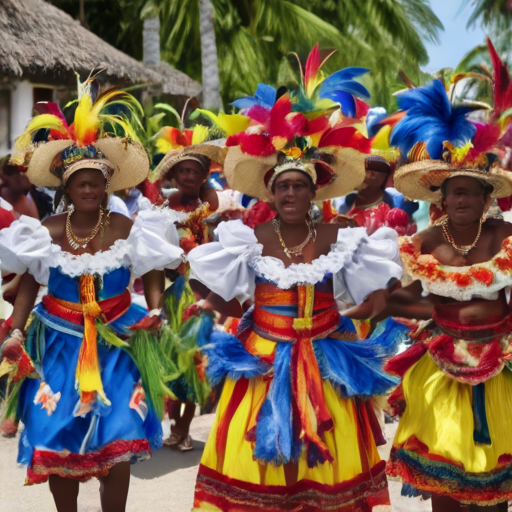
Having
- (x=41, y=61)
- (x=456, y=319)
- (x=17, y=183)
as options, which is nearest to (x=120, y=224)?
(x=456, y=319)

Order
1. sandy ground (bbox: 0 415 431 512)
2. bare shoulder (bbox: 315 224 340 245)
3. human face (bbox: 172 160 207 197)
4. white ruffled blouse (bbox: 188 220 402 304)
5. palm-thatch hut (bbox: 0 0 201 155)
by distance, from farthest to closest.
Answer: palm-thatch hut (bbox: 0 0 201 155)
human face (bbox: 172 160 207 197)
sandy ground (bbox: 0 415 431 512)
bare shoulder (bbox: 315 224 340 245)
white ruffled blouse (bbox: 188 220 402 304)

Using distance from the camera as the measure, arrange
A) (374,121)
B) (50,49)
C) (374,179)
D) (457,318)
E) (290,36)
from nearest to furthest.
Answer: (457,318), (374,179), (374,121), (50,49), (290,36)

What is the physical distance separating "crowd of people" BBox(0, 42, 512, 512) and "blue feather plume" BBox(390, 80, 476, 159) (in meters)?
0.01

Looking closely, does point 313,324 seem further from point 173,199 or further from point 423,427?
point 173,199

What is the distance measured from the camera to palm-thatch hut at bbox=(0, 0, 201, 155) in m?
16.5

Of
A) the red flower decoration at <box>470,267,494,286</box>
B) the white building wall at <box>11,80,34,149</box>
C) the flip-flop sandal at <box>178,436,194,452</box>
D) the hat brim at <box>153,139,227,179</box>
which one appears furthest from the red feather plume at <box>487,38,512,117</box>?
the white building wall at <box>11,80,34,149</box>

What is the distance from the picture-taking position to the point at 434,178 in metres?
4.61

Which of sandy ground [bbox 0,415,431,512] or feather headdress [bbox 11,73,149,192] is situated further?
sandy ground [bbox 0,415,431,512]

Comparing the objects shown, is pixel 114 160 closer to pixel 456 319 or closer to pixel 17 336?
pixel 17 336

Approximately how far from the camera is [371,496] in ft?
14.6

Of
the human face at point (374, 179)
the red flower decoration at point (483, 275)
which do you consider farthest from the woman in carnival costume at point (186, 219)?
the red flower decoration at point (483, 275)

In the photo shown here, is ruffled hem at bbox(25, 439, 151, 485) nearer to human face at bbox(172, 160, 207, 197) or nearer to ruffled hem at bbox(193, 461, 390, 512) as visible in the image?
ruffled hem at bbox(193, 461, 390, 512)

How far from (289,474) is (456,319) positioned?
117 centimetres

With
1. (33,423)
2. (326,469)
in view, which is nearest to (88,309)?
(33,423)
